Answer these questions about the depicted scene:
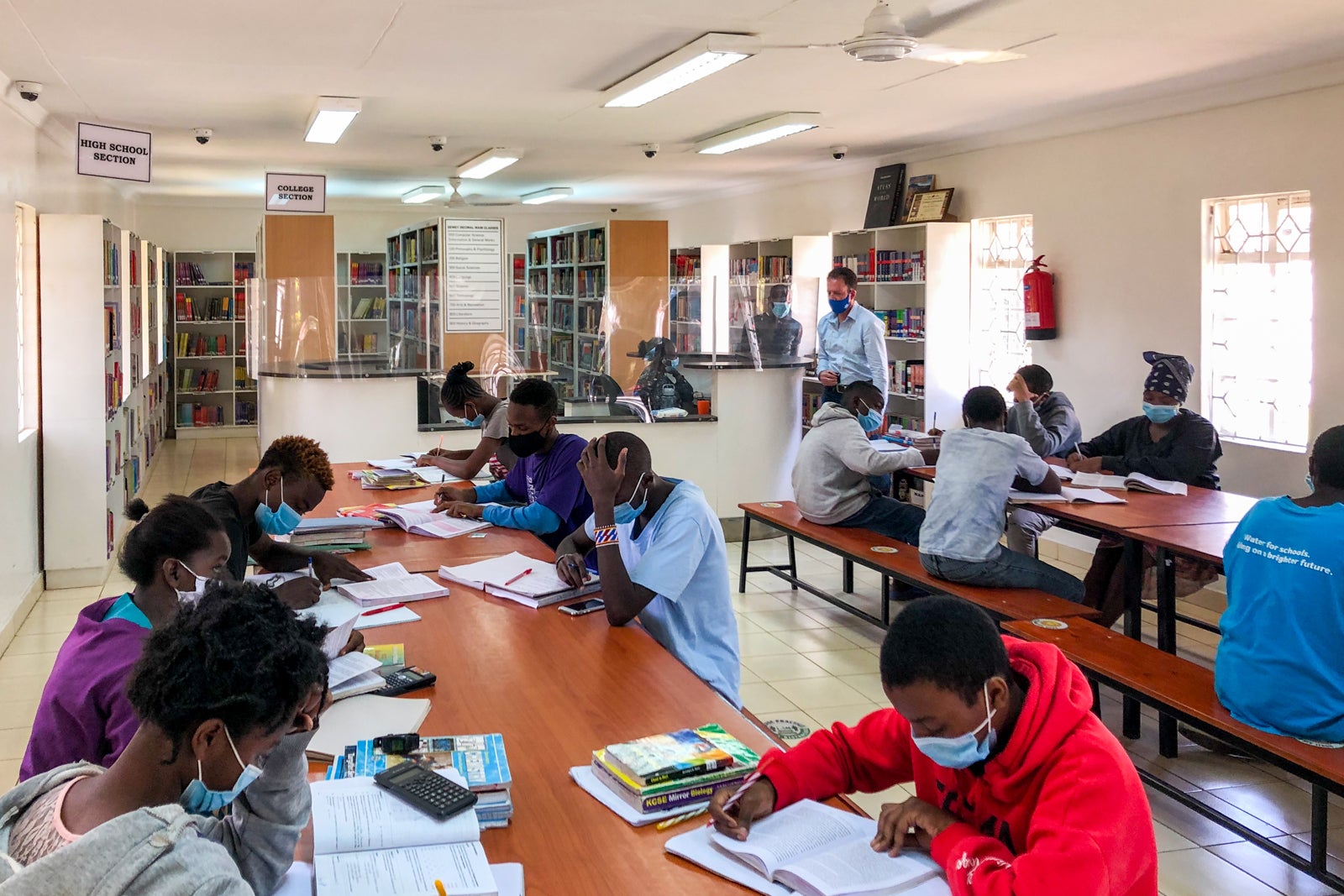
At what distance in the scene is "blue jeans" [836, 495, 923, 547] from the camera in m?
5.70

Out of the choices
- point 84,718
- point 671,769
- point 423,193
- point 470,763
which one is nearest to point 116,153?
point 84,718

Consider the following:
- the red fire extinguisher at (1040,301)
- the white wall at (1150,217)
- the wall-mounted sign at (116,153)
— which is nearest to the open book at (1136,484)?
the white wall at (1150,217)

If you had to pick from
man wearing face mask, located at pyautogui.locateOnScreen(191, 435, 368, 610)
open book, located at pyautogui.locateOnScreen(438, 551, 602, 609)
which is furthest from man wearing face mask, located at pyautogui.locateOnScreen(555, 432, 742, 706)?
man wearing face mask, located at pyautogui.locateOnScreen(191, 435, 368, 610)

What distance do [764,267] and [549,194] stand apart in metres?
3.01

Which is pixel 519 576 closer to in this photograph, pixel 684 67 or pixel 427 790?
pixel 427 790

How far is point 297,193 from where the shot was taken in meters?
8.83

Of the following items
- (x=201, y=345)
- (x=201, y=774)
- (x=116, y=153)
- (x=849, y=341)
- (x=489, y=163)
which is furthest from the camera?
(x=201, y=345)

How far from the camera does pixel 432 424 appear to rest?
24.8ft

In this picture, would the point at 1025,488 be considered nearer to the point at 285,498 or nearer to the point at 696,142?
the point at 285,498

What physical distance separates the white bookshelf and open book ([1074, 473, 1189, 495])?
11173 mm

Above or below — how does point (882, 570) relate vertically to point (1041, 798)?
below

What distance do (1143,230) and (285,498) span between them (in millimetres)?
5358

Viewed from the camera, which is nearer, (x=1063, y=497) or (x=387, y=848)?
(x=387, y=848)

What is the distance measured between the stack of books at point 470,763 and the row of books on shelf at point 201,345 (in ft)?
42.4
